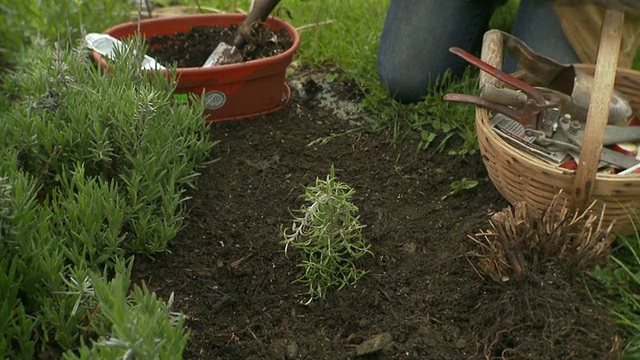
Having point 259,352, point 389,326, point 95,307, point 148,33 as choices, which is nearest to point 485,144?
point 389,326

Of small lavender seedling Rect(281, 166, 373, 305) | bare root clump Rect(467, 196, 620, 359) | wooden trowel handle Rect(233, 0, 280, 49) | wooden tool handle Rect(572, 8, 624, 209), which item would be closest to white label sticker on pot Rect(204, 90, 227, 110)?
wooden trowel handle Rect(233, 0, 280, 49)

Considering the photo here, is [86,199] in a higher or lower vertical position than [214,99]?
higher

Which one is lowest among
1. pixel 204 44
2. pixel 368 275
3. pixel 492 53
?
pixel 368 275

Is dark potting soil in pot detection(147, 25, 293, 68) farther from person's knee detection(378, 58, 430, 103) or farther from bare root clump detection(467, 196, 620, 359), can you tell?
bare root clump detection(467, 196, 620, 359)

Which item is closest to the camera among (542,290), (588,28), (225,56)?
(542,290)

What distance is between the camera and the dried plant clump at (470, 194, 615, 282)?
186cm

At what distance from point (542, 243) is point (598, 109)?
37 centimetres

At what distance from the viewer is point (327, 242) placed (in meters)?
2.01

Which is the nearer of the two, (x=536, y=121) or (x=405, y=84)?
(x=536, y=121)

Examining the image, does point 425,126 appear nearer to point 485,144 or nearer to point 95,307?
point 485,144

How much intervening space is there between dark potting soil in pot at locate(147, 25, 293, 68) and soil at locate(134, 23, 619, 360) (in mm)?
357

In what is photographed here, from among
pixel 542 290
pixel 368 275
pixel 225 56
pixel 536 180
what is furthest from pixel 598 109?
pixel 225 56

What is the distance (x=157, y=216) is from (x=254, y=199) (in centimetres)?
40

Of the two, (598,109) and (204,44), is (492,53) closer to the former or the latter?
(598,109)
